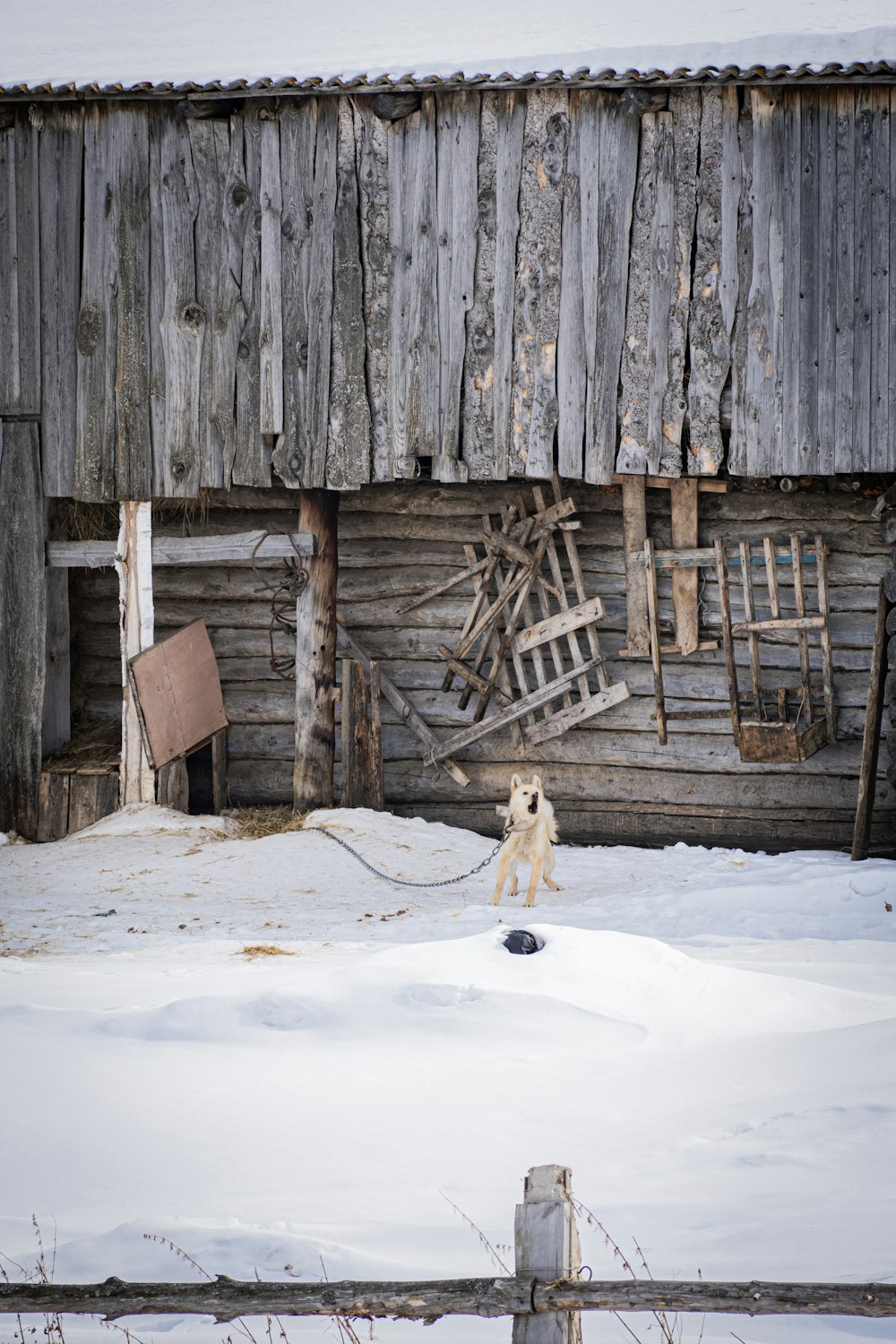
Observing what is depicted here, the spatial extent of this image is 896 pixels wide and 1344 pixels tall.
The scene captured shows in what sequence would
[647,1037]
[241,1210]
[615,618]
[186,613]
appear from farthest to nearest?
[186,613], [615,618], [647,1037], [241,1210]

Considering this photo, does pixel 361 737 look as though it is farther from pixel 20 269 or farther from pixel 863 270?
pixel 863 270

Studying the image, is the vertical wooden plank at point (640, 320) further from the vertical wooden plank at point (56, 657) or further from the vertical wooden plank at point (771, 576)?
the vertical wooden plank at point (56, 657)

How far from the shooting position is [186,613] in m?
13.0

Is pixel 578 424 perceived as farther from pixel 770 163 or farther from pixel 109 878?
pixel 109 878

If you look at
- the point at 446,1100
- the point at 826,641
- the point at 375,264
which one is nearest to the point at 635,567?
the point at 826,641

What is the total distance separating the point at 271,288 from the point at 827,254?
14.7 ft

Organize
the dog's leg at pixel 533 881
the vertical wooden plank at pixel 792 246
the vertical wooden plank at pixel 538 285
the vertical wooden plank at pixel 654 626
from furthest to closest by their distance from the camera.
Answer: the vertical wooden plank at pixel 654 626
the vertical wooden plank at pixel 538 285
the vertical wooden plank at pixel 792 246
the dog's leg at pixel 533 881

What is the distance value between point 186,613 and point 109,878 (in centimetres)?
375

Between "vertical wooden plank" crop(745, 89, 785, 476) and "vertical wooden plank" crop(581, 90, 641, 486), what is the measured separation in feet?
3.14

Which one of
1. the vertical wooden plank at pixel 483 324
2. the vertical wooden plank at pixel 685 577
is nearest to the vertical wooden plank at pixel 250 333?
the vertical wooden plank at pixel 483 324

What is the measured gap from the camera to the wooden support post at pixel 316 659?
11.8 metres

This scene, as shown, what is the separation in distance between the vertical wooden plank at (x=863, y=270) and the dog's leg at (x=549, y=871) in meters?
3.84

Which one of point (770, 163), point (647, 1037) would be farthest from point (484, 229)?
point (647, 1037)

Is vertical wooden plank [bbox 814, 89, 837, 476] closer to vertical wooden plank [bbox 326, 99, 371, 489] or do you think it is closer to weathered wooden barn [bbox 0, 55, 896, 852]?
weathered wooden barn [bbox 0, 55, 896, 852]
